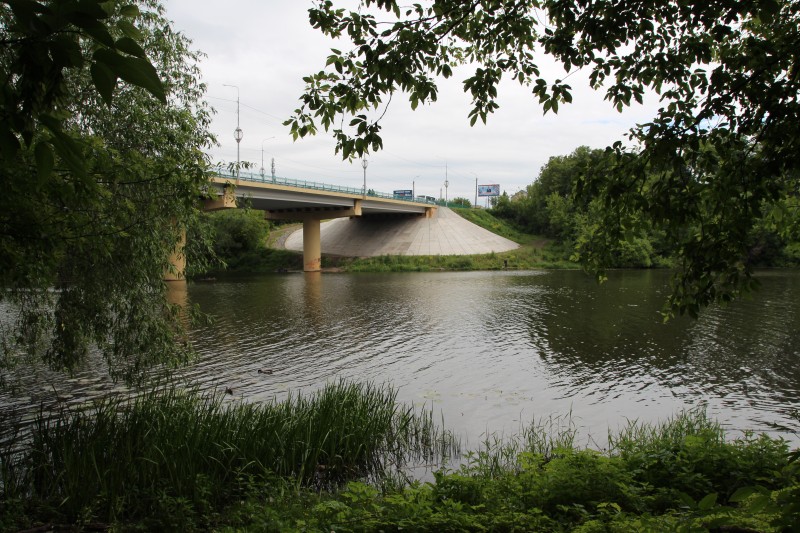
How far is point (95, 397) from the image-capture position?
13.2 m

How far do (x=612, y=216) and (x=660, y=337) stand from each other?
18520mm

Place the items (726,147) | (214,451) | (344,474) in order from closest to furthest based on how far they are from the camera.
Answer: (726,147)
(214,451)
(344,474)

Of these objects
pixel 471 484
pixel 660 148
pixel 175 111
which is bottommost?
pixel 471 484

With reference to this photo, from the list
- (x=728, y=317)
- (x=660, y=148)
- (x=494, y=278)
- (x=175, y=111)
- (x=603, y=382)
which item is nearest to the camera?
(x=660, y=148)

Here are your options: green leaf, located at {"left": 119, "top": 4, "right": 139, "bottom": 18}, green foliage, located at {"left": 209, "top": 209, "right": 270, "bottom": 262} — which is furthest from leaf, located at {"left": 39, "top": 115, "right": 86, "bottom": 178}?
green foliage, located at {"left": 209, "top": 209, "right": 270, "bottom": 262}

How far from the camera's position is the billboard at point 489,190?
483 feet

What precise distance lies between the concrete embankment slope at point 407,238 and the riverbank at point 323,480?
61.5 metres

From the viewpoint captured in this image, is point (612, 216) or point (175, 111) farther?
point (175, 111)

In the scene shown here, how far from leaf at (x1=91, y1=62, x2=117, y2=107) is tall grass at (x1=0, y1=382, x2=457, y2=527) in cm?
611

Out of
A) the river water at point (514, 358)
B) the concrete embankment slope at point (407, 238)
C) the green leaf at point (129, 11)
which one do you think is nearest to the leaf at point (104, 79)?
the green leaf at point (129, 11)

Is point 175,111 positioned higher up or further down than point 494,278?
higher up

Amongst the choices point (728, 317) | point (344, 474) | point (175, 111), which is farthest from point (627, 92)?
point (728, 317)

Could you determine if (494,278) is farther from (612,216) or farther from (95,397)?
(612,216)

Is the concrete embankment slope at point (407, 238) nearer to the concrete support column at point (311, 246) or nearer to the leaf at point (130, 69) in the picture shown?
the concrete support column at point (311, 246)
